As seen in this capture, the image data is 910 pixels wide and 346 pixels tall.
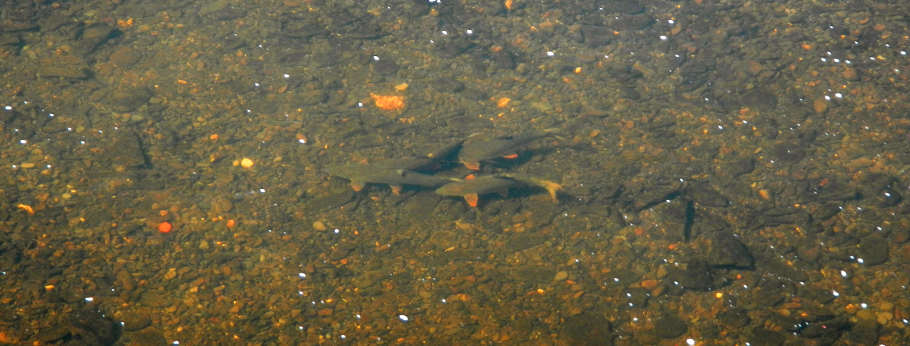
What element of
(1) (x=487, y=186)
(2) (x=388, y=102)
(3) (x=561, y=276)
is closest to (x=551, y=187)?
(1) (x=487, y=186)

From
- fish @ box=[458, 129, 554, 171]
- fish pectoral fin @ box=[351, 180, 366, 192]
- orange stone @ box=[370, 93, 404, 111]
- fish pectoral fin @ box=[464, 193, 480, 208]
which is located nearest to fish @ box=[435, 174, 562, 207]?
fish pectoral fin @ box=[464, 193, 480, 208]

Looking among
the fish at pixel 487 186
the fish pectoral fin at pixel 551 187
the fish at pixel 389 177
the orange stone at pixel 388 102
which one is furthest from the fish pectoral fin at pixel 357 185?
the fish pectoral fin at pixel 551 187

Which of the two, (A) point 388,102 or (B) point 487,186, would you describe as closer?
(B) point 487,186

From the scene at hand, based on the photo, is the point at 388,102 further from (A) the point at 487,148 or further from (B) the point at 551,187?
(B) the point at 551,187

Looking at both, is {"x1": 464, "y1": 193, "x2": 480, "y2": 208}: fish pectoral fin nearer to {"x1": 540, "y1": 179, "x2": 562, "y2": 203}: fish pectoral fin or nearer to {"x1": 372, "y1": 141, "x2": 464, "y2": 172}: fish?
{"x1": 372, "y1": 141, "x2": 464, "y2": 172}: fish

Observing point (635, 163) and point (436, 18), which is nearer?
point (635, 163)

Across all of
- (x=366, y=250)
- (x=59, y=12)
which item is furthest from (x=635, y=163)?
(x=59, y=12)

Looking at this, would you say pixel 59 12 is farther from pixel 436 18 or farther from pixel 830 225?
pixel 830 225
